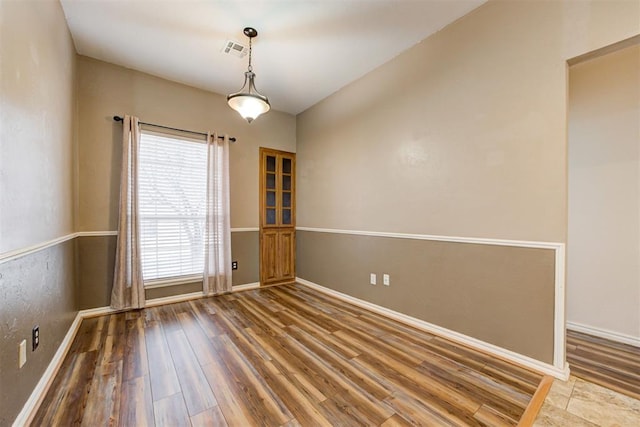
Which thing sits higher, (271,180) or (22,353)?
(271,180)

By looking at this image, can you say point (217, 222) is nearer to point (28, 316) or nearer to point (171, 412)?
point (28, 316)

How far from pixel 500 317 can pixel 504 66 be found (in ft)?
6.92

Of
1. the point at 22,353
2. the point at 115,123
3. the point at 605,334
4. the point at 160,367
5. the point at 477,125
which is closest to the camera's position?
the point at 22,353

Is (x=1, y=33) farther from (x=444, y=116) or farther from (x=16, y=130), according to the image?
(x=444, y=116)

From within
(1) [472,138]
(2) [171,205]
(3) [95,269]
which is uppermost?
(1) [472,138]

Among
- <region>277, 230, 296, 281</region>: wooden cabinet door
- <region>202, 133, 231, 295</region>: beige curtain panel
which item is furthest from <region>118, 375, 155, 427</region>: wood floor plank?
<region>277, 230, 296, 281</region>: wooden cabinet door

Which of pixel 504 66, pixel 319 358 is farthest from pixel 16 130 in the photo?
pixel 504 66

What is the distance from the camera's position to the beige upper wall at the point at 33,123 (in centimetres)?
133

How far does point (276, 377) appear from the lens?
1903 millimetres

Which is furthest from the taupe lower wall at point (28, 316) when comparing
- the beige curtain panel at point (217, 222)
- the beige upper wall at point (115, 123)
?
the beige curtain panel at point (217, 222)

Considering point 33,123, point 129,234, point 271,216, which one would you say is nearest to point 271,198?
point 271,216

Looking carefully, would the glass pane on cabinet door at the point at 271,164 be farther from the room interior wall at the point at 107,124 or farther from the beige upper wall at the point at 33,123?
the beige upper wall at the point at 33,123

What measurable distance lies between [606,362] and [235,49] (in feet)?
14.8

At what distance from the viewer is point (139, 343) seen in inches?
95.0
